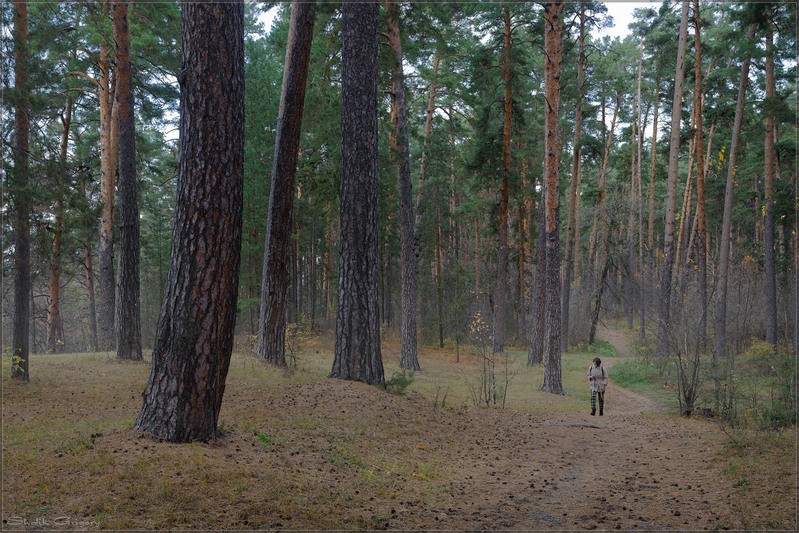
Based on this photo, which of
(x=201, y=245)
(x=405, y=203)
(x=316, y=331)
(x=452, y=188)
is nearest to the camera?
(x=201, y=245)

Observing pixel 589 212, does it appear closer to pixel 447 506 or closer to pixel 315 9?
pixel 315 9

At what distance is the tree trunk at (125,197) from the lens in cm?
1241

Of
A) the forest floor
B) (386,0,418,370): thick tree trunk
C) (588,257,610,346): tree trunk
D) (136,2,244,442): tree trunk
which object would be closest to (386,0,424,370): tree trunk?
(386,0,418,370): thick tree trunk

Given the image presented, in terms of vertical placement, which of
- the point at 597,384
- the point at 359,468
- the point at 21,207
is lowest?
the point at 597,384

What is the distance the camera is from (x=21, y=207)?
9.02m

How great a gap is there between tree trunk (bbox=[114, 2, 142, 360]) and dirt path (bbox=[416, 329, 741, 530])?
8.56m

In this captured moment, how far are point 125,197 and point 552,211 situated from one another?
433 inches

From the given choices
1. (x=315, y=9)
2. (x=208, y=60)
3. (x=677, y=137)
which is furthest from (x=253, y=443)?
(x=677, y=137)

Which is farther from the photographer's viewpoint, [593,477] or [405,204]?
[405,204]

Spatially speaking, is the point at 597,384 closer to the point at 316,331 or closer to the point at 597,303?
the point at 316,331

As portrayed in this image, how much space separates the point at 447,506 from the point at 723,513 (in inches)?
101

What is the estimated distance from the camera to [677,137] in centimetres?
2038

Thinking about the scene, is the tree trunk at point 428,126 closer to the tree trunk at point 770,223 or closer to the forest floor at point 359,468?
the tree trunk at point 770,223

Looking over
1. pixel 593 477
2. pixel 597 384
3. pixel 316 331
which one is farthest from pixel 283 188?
pixel 316 331
